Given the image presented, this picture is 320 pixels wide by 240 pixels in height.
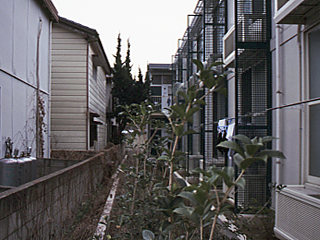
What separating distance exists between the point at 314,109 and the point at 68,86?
10.8 meters

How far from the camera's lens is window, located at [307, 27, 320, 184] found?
4.54 metres

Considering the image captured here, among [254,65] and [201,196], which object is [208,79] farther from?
[254,65]

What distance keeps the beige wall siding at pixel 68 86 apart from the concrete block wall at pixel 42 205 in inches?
280

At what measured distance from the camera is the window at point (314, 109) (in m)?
4.54

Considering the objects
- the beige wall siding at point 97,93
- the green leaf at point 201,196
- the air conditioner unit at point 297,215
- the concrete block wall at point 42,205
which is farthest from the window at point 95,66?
the green leaf at point 201,196

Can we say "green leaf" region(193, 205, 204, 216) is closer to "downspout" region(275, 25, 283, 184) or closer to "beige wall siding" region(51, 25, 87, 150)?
"downspout" region(275, 25, 283, 184)

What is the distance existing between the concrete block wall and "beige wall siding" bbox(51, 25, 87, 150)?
23.3 ft

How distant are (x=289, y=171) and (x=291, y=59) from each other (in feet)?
5.47

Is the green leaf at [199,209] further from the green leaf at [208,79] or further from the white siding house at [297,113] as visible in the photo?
the white siding house at [297,113]

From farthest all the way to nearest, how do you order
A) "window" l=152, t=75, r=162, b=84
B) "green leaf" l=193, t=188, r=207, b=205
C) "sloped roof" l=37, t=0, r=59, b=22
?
"window" l=152, t=75, r=162, b=84, "sloped roof" l=37, t=0, r=59, b=22, "green leaf" l=193, t=188, r=207, b=205

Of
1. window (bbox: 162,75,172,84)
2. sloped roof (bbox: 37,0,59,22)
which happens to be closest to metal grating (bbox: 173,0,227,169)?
sloped roof (bbox: 37,0,59,22)

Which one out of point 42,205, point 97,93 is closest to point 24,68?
point 42,205

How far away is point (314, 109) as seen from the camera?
461cm

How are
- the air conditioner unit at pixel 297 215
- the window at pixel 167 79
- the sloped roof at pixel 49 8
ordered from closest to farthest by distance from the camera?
the air conditioner unit at pixel 297 215 → the sloped roof at pixel 49 8 → the window at pixel 167 79
